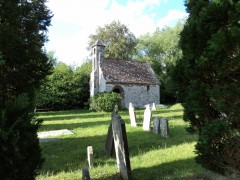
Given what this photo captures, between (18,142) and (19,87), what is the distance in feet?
5.16

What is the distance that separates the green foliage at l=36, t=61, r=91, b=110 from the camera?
3130 centimetres

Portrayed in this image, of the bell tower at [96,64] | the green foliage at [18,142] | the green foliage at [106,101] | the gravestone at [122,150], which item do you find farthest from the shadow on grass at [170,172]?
the bell tower at [96,64]

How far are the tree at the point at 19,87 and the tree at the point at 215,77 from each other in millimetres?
2471

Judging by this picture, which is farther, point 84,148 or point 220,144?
point 84,148

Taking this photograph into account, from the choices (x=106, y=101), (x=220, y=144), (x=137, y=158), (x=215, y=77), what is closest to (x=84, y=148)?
(x=137, y=158)

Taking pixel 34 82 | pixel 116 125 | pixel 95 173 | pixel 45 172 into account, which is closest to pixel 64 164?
pixel 45 172

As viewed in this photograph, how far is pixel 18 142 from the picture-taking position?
12.0 ft

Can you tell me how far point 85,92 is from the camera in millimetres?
33406

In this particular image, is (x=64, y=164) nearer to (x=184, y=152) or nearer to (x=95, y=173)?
(x=95, y=173)

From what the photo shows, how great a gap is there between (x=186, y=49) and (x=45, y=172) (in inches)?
175

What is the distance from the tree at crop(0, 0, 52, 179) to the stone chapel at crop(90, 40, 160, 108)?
24.6 m

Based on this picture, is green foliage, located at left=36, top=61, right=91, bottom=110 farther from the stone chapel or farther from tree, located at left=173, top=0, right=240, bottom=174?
tree, located at left=173, top=0, right=240, bottom=174

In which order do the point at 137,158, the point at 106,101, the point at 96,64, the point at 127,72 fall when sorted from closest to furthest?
the point at 137,158
the point at 106,101
the point at 96,64
the point at 127,72

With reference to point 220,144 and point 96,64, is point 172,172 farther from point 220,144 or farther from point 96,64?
point 96,64
